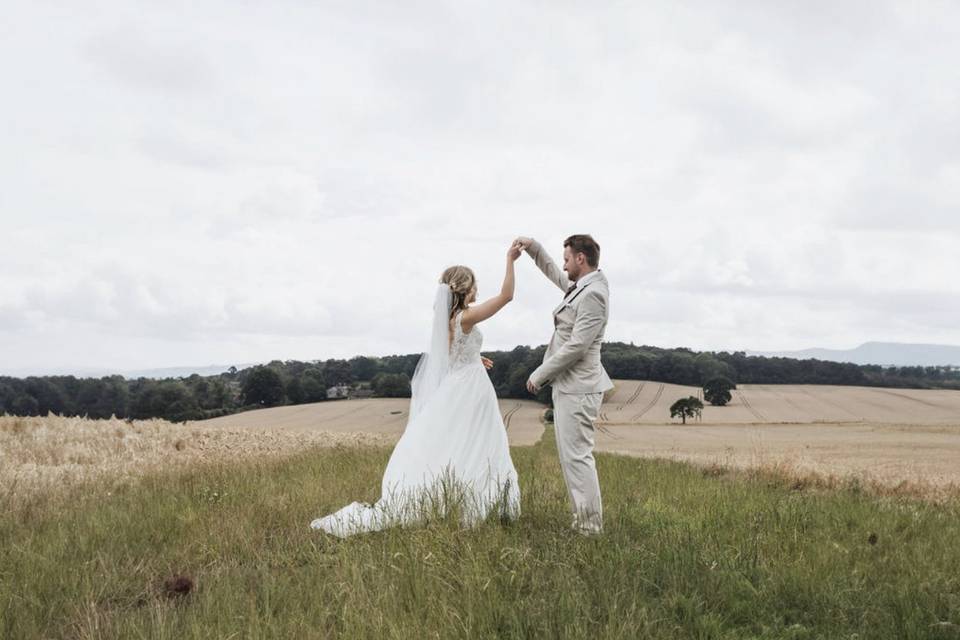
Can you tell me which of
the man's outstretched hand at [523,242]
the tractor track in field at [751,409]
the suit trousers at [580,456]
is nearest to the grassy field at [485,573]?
the suit trousers at [580,456]

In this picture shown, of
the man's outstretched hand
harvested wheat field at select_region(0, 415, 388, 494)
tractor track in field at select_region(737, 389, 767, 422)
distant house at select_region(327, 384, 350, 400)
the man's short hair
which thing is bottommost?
tractor track in field at select_region(737, 389, 767, 422)

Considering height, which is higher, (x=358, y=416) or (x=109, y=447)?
(x=109, y=447)

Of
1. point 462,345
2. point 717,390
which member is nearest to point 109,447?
point 462,345

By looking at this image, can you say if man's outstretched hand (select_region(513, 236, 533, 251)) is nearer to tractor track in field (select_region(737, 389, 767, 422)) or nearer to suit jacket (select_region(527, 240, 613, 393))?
suit jacket (select_region(527, 240, 613, 393))

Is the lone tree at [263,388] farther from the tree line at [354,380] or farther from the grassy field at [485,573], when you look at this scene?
the grassy field at [485,573]

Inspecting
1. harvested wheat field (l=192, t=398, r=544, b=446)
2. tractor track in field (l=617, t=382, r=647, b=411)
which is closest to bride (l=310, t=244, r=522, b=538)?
harvested wheat field (l=192, t=398, r=544, b=446)

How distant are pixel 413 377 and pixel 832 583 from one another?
4.89 metres

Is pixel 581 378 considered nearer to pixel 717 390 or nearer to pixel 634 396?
pixel 634 396

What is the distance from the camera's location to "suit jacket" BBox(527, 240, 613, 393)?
7.15m

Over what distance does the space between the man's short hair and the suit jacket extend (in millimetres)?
149

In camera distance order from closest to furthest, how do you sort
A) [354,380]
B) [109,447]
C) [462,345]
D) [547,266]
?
[462,345]
[547,266]
[109,447]
[354,380]

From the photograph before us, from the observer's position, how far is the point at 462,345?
8164mm

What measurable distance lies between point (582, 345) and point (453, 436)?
1.78 m

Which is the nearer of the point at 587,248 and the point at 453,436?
the point at 587,248
